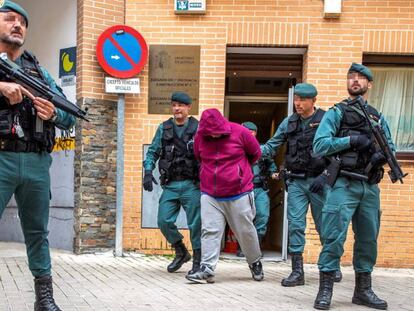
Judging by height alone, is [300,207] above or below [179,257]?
above

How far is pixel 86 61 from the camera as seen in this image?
787 cm

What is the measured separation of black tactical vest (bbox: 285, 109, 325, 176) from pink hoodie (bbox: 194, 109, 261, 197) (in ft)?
1.28

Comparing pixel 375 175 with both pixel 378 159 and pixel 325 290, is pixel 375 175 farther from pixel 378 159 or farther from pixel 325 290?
pixel 325 290

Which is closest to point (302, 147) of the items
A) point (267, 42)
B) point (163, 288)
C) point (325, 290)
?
point (325, 290)

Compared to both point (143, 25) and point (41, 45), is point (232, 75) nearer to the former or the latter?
point (143, 25)

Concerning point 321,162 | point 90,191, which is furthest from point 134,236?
point 321,162

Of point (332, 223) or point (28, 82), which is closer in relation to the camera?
point (28, 82)

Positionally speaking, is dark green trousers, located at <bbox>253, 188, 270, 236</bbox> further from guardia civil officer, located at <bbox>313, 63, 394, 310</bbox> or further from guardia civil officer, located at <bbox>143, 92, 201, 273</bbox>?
guardia civil officer, located at <bbox>313, 63, 394, 310</bbox>

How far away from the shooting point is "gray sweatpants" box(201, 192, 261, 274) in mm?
5844

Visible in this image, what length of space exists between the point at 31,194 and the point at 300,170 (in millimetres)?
3054

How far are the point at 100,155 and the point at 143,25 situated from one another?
195 centimetres

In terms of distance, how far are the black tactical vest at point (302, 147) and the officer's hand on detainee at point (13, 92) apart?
3.15 m

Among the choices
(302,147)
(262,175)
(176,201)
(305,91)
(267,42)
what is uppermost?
(267,42)

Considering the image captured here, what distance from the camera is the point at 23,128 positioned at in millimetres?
3846
